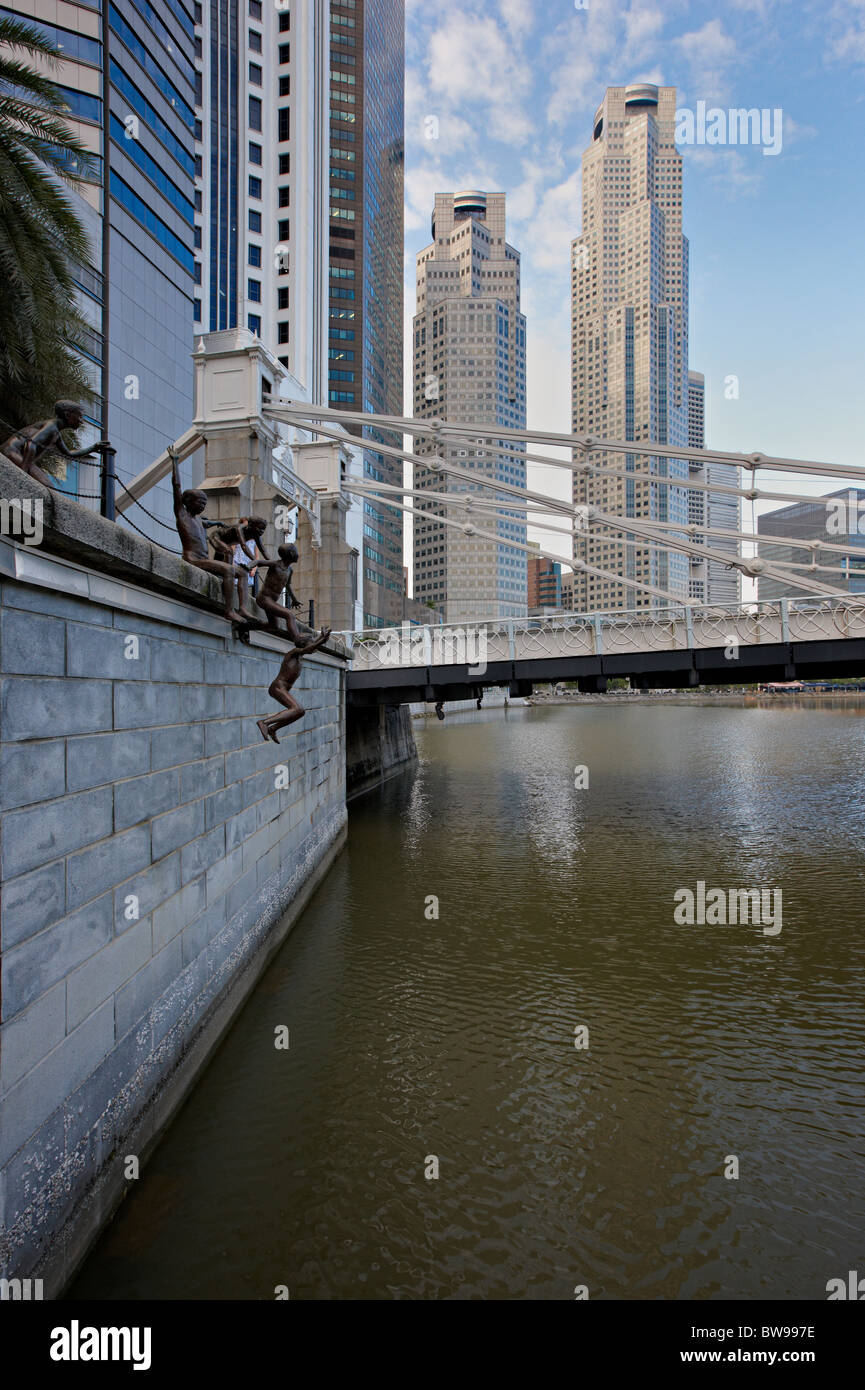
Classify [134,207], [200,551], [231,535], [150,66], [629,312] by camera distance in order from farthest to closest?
1. [629,312]
2. [150,66]
3. [134,207]
4. [231,535]
5. [200,551]

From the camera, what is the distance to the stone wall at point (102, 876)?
4.08 m

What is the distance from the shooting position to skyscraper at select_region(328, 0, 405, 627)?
234 feet

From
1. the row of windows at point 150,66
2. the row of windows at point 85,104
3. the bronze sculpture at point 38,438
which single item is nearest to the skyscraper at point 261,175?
the row of windows at point 150,66

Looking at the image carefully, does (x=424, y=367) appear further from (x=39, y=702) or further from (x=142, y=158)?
(x=39, y=702)

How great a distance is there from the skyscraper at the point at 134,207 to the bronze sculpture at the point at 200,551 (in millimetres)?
25774

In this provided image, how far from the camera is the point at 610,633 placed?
68.3 ft

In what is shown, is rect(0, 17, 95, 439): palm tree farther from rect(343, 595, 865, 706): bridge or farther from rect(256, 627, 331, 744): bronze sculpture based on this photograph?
rect(343, 595, 865, 706): bridge

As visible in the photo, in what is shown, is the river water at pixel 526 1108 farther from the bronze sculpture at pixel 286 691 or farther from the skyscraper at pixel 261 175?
the skyscraper at pixel 261 175

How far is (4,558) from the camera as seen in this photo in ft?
12.9

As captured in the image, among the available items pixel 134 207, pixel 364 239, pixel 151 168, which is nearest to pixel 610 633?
pixel 134 207

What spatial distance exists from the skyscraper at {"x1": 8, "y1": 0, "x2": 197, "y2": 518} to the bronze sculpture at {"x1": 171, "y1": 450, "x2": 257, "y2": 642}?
25774mm

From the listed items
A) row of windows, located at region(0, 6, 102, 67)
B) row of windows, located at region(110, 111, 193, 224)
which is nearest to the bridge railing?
row of windows, located at region(110, 111, 193, 224)

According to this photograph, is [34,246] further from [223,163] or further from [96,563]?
[223,163]

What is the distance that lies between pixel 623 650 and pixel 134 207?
32663mm
